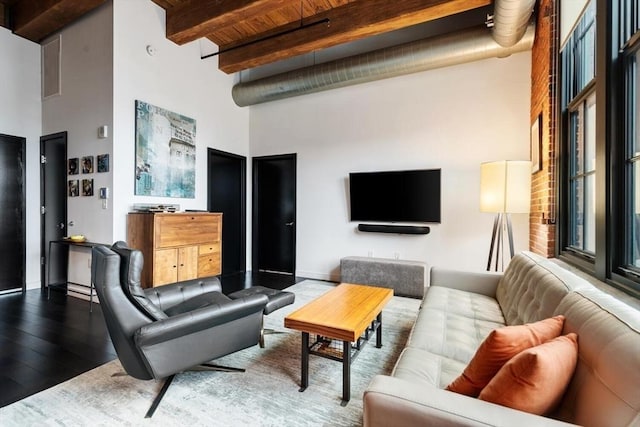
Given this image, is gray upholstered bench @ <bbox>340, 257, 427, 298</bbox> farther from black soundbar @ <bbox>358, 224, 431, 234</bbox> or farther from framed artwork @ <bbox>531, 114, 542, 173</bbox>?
framed artwork @ <bbox>531, 114, 542, 173</bbox>

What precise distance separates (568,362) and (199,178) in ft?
15.7

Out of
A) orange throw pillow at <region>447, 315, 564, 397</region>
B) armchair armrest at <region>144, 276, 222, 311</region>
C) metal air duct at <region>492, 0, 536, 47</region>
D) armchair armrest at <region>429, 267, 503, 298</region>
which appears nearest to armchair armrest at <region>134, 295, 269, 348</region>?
armchair armrest at <region>144, 276, 222, 311</region>

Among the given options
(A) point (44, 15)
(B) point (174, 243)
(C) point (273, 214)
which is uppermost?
(A) point (44, 15)

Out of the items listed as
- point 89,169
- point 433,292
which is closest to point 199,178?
point 89,169

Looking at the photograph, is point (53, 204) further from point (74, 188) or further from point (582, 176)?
point (582, 176)

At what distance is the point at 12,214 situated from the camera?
4180mm

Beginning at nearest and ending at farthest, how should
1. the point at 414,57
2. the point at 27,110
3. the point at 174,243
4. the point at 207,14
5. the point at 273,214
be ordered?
1. the point at 207,14
2. the point at 174,243
3. the point at 414,57
4. the point at 27,110
5. the point at 273,214

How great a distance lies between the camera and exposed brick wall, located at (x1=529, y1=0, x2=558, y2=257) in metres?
2.94

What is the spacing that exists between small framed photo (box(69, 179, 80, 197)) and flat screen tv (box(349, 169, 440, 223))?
3.83 meters

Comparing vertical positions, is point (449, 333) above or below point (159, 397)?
above

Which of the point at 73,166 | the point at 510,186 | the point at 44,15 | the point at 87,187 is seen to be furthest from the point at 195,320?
the point at 44,15

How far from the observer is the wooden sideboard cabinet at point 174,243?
3639 mm

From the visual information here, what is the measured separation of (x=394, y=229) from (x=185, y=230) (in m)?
2.95

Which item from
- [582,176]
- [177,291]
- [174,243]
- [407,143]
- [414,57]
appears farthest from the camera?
[407,143]
